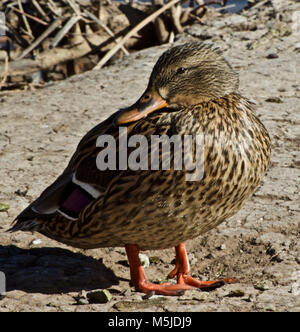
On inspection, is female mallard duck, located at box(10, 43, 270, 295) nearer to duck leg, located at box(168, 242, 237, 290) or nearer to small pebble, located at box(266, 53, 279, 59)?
duck leg, located at box(168, 242, 237, 290)

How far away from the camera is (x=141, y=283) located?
12.7 feet

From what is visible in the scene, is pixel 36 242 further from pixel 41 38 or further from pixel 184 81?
pixel 41 38

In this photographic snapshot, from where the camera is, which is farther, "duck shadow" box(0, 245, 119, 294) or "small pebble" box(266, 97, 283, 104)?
"small pebble" box(266, 97, 283, 104)

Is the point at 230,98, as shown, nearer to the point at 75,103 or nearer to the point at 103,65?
the point at 75,103

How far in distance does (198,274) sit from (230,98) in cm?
109

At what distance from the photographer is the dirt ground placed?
3715mm

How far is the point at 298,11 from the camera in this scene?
24.8 feet

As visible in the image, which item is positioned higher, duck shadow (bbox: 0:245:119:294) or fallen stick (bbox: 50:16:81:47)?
fallen stick (bbox: 50:16:81:47)

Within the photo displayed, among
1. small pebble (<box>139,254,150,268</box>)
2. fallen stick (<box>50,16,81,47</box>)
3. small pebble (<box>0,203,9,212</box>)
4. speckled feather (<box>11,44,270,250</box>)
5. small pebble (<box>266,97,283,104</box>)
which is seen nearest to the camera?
speckled feather (<box>11,44,270,250</box>)

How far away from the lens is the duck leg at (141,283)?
151 inches

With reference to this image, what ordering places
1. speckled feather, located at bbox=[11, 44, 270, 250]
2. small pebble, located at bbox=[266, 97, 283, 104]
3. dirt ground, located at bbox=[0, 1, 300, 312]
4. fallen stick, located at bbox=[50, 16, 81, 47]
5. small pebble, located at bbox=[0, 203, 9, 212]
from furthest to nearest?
fallen stick, located at bbox=[50, 16, 81, 47] → small pebble, located at bbox=[266, 97, 283, 104] → small pebble, located at bbox=[0, 203, 9, 212] → dirt ground, located at bbox=[0, 1, 300, 312] → speckled feather, located at bbox=[11, 44, 270, 250]

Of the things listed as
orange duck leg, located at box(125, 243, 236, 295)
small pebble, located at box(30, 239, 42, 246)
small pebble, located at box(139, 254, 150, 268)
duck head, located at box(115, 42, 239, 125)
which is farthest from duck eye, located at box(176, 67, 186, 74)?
small pebble, located at box(30, 239, 42, 246)

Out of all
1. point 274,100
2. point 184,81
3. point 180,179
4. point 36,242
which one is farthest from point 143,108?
point 274,100

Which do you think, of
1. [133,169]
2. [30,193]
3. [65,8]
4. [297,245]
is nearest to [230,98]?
[133,169]
